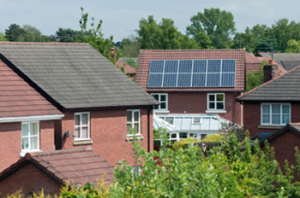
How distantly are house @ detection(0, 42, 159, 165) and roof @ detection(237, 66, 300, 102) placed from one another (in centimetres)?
696

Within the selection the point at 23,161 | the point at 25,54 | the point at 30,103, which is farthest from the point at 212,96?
the point at 23,161

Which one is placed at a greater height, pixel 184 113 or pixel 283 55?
pixel 283 55

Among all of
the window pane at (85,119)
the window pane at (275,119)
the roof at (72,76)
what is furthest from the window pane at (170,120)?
the window pane at (85,119)

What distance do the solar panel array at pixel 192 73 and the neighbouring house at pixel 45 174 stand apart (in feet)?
81.8

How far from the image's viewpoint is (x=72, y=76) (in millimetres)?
27828

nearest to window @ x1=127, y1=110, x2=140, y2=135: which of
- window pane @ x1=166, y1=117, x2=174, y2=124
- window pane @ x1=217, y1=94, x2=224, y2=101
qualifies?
window pane @ x1=166, y1=117, x2=174, y2=124

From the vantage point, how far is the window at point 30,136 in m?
23.0

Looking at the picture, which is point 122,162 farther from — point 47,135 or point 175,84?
point 175,84

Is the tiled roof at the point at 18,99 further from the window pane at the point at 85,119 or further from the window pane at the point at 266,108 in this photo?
the window pane at the point at 266,108

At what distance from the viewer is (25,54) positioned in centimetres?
2784

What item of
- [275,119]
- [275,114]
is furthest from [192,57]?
[275,119]

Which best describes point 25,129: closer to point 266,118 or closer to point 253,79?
point 266,118

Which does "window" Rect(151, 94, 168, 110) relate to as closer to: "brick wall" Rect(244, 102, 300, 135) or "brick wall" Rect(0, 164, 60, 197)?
"brick wall" Rect(244, 102, 300, 135)

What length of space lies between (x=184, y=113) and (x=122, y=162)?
114 feet
